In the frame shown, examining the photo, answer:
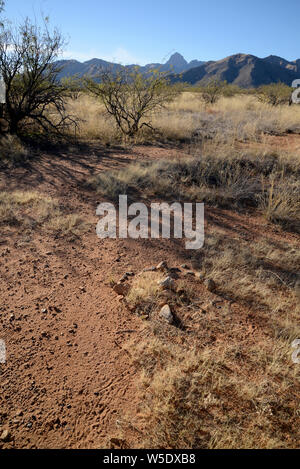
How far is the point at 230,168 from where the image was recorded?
5.80 meters

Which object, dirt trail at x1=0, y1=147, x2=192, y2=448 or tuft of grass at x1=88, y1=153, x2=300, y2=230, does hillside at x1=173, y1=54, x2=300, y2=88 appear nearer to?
tuft of grass at x1=88, y1=153, x2=300, y2=230

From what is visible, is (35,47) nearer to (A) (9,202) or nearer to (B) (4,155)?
(B) (4,155)

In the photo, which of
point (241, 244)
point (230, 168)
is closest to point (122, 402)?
point (241, 244)

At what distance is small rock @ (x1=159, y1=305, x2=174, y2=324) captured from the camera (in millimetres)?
2395

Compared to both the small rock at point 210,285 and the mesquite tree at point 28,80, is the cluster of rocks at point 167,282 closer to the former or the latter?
the small rock at point 210,285

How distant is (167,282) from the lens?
2.76m

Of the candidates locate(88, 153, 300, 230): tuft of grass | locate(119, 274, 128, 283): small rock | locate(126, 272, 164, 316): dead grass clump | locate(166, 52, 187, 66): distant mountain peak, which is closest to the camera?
locate(126, 272, 164, 316): dead grass clump


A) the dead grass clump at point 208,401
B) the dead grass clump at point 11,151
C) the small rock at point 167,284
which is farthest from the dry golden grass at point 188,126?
the dead grass clump at point 208,401

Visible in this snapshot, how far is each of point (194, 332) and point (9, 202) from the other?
11.9ft

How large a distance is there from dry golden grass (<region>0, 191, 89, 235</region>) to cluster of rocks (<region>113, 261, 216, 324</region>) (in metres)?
1.30

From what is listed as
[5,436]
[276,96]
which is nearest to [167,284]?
[5,436]

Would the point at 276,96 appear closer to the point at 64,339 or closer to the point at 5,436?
the point at 64,339

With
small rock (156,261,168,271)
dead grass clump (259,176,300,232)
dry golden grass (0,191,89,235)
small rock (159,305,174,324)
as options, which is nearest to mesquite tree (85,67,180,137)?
dry golden grass (0,191,89,235)

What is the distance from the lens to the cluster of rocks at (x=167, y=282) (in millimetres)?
2455
